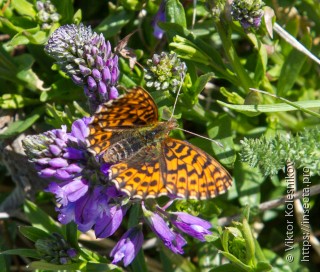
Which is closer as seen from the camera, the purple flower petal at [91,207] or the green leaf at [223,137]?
the purple flower petal at [91,207]

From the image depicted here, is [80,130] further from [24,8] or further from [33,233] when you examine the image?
[24,8]

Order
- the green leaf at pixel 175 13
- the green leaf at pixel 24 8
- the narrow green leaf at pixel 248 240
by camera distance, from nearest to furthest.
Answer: the narrow green leaf at pixel 248 240 → the green leaf at pixel 175 13 → the green leaf at pixel 24 8

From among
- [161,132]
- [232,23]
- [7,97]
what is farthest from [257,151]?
[7,97]

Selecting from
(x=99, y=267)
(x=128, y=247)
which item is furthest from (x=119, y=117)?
(x=99, y=267)

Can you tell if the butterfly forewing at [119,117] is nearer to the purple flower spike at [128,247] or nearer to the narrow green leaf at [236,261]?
the purple flower spike at [128,247]

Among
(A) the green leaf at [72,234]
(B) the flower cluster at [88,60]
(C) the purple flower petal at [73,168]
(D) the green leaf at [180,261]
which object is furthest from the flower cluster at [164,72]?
(D) the green leaf at [180,261]

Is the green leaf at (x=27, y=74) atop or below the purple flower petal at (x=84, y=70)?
below

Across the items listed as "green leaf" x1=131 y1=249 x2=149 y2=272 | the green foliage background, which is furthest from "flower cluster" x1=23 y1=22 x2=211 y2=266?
"green leaf" x1=131 y1=249 x2=149 y2=272

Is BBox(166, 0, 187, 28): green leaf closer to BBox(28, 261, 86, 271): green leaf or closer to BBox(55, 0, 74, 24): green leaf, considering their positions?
BBox(55, 0, 74, 24): green leaf
